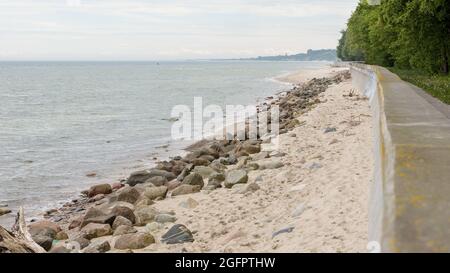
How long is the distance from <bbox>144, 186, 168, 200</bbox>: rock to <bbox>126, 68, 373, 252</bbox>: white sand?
42 cm

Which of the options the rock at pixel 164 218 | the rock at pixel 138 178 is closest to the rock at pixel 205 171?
the rock at pixel 138 178

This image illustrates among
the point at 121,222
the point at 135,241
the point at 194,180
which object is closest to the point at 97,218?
the point at 121,222

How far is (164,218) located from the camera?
9.30 m

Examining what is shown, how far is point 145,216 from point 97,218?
1020 mm

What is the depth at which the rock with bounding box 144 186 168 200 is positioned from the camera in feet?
38.5

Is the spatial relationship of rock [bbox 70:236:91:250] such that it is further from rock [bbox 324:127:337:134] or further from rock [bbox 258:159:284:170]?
rock [bbox 324:127:337:134]

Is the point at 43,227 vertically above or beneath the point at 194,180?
beneath

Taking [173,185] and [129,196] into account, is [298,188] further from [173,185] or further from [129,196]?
[129,196]

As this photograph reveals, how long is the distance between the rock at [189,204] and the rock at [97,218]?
154 centimetres

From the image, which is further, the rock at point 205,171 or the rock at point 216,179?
the rock at point 205,171

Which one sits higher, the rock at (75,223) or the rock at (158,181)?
the rock at (158,181)

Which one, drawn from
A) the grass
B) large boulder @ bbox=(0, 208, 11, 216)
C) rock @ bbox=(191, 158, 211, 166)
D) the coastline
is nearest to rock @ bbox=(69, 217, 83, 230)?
the coastline

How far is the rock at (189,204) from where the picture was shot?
1019 cm

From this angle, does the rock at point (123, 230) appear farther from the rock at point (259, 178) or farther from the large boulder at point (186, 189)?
the rock at point (259, 178)
